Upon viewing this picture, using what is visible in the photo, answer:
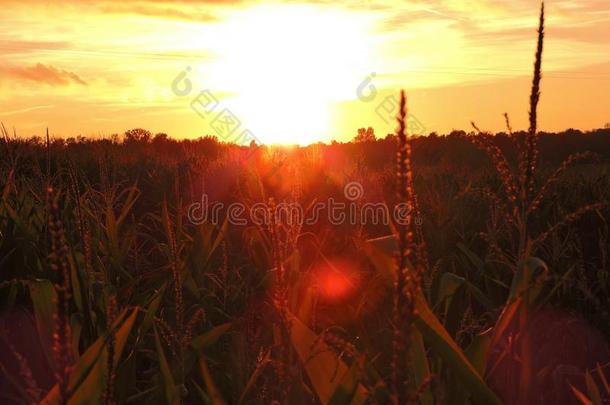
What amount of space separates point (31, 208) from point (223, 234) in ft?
4.42

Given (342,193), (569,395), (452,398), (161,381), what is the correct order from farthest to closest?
1. (342,193)
2. (569,395)
3. (161,381)
4. (452,398)

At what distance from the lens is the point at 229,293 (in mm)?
3402

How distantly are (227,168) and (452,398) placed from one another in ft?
25.1

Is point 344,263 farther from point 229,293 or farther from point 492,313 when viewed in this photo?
point 492,313

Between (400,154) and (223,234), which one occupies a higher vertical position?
(400,154)

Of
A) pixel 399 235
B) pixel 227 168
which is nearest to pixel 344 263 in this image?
pixel 399 235

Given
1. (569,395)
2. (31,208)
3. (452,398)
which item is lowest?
(569,395)

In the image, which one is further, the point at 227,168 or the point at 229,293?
the point at 227,168

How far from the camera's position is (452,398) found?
5.41ft

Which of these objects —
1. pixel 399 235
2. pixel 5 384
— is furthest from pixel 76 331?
pixel 399 235

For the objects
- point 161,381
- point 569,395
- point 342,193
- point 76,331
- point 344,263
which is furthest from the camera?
point 342,193

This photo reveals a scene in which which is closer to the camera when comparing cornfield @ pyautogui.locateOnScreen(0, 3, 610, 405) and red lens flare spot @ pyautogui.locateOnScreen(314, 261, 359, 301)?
cornfield @ pyautogui.locateOnScreen(0, 3, 610, 405)

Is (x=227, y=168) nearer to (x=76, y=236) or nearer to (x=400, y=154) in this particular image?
(x=76, y=236)

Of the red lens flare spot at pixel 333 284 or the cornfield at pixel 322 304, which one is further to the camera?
the red lens flare spot at pixel 333 284
